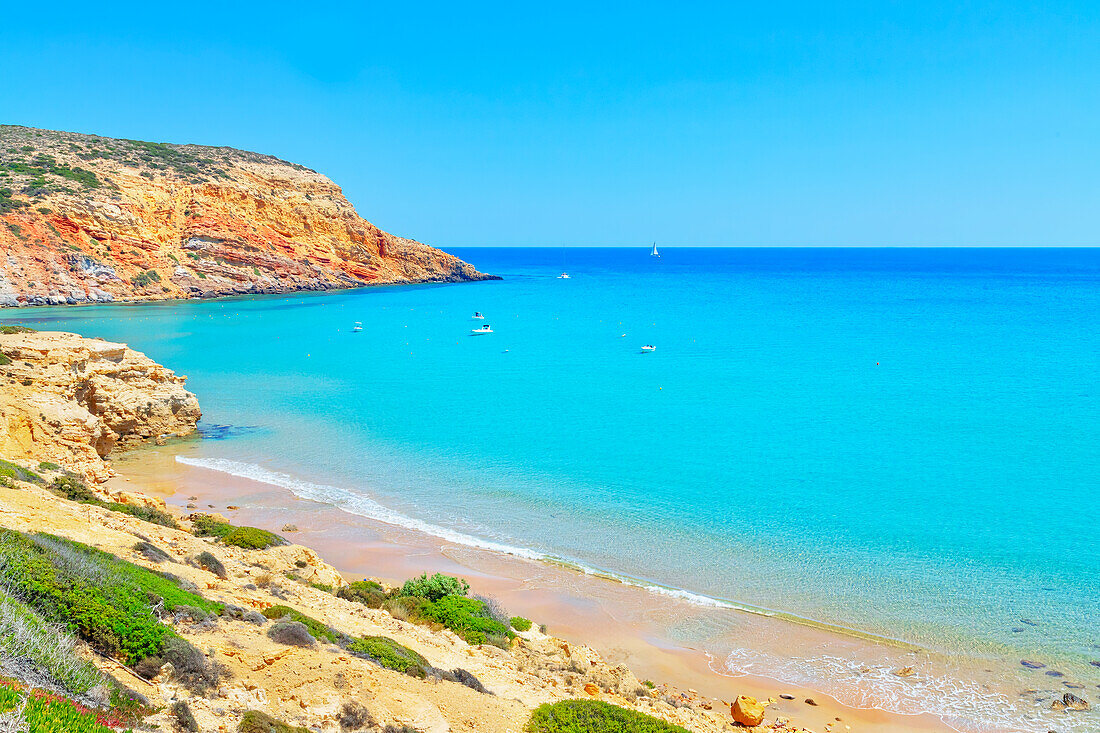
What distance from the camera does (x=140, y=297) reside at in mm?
69062

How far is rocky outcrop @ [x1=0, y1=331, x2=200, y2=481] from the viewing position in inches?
699

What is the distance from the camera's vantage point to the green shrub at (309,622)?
9.23 metres

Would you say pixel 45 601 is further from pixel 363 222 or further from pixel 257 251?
pixel 363 222

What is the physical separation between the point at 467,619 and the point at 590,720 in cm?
368

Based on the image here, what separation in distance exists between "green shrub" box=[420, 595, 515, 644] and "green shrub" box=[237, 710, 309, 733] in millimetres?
4423

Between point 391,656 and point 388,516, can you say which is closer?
point 391,656

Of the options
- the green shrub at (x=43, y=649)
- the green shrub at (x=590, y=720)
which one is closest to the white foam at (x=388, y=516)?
the green shrub at (x=590, y=720)

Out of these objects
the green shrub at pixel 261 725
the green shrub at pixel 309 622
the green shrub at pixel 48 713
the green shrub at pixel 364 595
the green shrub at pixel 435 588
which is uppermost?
the green shrub at pixel 48 713

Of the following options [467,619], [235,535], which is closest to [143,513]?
[235,535]

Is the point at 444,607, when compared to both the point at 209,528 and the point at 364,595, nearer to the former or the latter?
the point at 364,595

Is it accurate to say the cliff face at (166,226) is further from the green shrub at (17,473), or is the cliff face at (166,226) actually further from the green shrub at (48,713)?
the green shrub at (48,713)

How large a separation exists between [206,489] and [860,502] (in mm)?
18253

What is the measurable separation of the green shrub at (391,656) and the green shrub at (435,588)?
9.41 feet

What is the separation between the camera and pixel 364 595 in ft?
40.5
